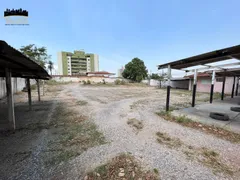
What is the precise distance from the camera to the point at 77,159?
2027 mm

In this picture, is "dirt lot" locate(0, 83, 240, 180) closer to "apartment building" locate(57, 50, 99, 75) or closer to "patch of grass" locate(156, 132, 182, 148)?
"patch of grass" locate(156, 132, 182, 148)

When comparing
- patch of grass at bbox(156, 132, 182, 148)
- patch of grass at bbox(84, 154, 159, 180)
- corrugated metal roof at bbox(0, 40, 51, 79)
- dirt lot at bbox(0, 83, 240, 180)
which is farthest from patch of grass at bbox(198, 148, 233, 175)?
corrugated metal roof at bbox(0, 40, 51, 79)

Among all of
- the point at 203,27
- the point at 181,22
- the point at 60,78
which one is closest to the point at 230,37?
the point at 203,27

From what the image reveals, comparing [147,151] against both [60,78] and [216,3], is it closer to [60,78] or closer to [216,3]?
[216,3]

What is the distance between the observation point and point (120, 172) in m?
1.72

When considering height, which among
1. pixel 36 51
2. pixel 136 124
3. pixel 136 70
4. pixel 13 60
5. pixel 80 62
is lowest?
pixel 136 124

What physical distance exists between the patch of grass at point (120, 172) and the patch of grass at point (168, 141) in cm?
101

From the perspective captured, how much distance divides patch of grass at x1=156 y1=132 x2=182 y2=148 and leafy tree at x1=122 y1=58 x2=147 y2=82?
30955 millimetres

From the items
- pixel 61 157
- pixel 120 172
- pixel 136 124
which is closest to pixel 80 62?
pixel 136 124

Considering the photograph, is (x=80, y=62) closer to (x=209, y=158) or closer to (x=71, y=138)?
(x=71, y=138)

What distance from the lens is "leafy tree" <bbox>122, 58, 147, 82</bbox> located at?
32.9m

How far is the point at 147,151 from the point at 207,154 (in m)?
1.14

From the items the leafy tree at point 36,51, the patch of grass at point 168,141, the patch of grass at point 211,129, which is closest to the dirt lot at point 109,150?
the patch of grass at point 168,141

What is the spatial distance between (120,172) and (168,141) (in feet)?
4.96
